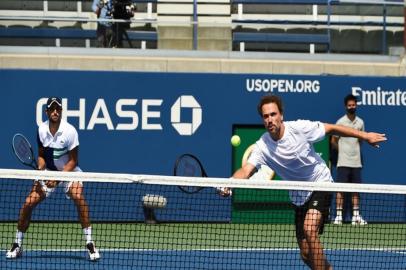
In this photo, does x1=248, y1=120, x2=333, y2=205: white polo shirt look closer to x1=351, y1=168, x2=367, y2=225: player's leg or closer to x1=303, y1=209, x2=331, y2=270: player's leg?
x1=303, y1=209, x2=331, y2=270: player's leg

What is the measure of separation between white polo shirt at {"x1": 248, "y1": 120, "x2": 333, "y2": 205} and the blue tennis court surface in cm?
156

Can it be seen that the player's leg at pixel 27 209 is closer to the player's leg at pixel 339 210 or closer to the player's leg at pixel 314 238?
the player's leg at pixel 314 238

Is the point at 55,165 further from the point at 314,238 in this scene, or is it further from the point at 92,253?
the point at 314,238

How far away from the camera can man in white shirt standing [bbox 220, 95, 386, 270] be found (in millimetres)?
7328

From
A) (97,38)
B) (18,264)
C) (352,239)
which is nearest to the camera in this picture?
(18,264)

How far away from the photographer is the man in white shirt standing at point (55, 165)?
31.0 feet

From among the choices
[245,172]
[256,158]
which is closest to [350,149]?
[256,158]

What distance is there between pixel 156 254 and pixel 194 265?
1.73 feet

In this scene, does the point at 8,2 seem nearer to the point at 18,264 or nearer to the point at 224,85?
the point at 224,85

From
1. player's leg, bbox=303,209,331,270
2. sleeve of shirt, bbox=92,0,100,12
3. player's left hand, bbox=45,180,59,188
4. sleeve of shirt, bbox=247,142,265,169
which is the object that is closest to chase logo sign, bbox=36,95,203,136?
sleeve of shirt, bbox=92,0,100,12

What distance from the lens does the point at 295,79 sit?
13250 mm

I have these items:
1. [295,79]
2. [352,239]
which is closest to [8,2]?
[295,79]

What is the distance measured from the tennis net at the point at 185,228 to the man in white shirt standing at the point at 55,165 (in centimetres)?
18

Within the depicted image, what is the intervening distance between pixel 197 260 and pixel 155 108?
12.2 ft
